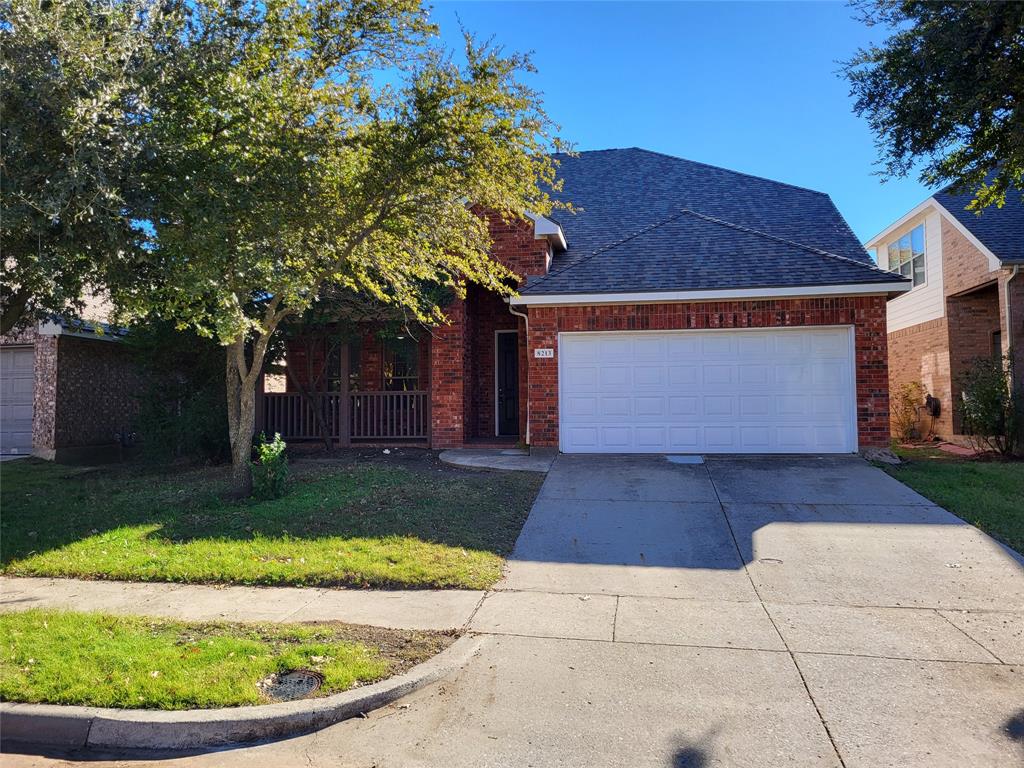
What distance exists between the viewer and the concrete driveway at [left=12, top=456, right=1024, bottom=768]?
330 cm

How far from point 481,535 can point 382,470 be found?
13.0 ft

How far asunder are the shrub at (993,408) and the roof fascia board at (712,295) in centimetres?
279

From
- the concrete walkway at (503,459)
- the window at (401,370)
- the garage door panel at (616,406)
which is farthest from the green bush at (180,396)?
the garage door panel at (616,406)

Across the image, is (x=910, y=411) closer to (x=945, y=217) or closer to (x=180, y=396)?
(x=945, y=217)

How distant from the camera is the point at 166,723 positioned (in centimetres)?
350

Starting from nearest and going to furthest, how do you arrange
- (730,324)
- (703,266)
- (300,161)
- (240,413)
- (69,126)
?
(69,126), (300,161), (240,413), (730,324), (703,266)

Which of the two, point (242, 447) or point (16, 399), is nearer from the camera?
point (242, 447)

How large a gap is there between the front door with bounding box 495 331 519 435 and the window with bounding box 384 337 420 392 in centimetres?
183

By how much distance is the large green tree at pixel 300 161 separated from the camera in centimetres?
648

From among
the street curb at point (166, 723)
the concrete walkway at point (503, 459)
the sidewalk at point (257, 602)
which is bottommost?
the street curb at point (166, 723)

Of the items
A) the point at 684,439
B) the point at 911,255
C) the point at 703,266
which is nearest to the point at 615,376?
the point at 684,439

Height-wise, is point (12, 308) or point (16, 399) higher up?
point (12, 308)

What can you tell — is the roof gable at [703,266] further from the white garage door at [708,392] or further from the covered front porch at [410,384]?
the covered front porch at [410,384]

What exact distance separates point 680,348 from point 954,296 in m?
7.83
